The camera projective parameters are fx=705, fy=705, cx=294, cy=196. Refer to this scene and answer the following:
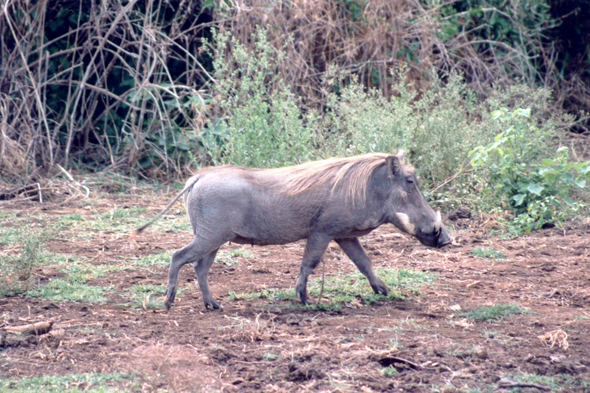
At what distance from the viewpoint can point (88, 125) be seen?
8180 millimetres

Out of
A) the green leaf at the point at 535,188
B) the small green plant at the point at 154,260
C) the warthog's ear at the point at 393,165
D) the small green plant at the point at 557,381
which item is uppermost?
the warthog's ear at the point at 393,165

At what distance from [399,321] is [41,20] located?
583 centimetres

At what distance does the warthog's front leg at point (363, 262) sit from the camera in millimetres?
4215

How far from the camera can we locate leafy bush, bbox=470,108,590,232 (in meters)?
5.82

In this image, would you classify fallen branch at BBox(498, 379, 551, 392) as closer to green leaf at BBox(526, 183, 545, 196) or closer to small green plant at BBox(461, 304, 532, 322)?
small green plant at BBox(461, 304, 532, 322)

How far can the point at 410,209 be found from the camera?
422cm

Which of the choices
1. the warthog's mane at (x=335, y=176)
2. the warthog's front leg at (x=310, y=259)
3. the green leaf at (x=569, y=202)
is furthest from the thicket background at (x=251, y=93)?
the warthog's front leg at (x=310, y=259)

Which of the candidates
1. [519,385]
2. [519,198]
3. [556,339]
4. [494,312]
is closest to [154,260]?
[494,312]

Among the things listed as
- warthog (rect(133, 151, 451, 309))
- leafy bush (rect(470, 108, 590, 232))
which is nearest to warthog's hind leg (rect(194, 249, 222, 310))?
warthog (rect(133, 151, 451, 309))

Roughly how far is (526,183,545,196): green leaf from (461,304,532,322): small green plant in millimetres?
2152

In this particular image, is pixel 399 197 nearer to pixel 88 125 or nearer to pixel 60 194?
pixel 60 194

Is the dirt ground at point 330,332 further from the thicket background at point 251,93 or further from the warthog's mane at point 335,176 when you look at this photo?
the thicket background at point 251,93

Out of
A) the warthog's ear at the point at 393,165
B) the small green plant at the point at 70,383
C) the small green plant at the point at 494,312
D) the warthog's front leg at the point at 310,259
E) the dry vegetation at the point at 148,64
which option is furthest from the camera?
the dry vegetation at the point at 148,64

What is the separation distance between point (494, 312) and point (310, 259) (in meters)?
1.04
